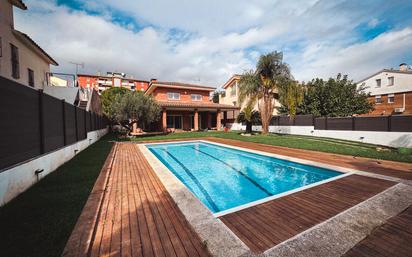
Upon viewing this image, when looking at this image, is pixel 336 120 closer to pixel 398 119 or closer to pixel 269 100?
pixel 398 119

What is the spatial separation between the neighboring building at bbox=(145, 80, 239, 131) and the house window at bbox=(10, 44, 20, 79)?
11852mm

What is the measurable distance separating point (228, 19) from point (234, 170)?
12130 mm

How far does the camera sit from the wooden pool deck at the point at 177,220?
212 centimetres

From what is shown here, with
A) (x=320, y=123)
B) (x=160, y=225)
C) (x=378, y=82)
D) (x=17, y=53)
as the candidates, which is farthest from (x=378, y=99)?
(x=17, y=53)

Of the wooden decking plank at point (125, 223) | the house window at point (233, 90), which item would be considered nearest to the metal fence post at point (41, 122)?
the wooden decking plank at point (125, 223)

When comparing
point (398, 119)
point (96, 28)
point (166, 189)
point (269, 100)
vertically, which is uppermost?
point (96, 28)

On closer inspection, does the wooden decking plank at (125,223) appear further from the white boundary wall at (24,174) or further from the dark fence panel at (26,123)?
the dark fence panel at (26,123)

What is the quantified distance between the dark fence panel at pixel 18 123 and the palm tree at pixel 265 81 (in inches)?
585

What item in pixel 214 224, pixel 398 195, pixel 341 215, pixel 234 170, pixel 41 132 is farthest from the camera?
pixel 234 170

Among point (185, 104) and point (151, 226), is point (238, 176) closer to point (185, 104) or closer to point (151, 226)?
point (151, 226)

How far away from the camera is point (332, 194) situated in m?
3.81

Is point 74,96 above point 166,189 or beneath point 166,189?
above

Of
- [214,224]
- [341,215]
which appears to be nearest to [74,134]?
[214,224]

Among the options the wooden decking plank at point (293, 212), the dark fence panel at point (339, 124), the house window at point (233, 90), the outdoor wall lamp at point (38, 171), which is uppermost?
the house window at point (233, 90)
